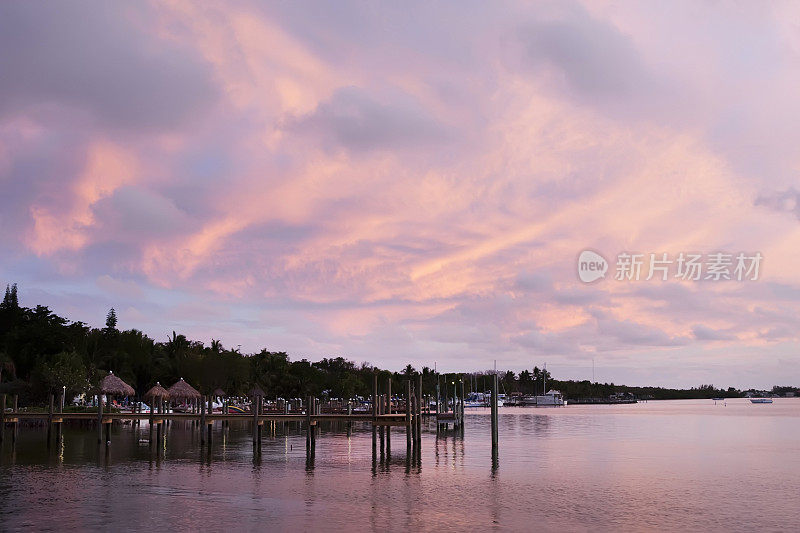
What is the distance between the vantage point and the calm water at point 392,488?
26828mm

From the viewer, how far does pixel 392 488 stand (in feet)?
113

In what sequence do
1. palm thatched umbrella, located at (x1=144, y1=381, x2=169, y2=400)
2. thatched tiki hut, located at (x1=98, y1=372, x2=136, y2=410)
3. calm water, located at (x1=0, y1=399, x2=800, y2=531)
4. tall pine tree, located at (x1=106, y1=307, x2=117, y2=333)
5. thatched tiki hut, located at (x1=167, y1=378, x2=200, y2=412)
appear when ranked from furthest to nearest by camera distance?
tall pine tree, located at (x1=106, y1=307, x2=117, y2=333) < thatched tiki hut, located at (x1=167, y1=378, x2=200, y2=412) < palm thatched umbrella, located at (x1=144, y1=381, x2=169, y2=400) < thatched tiki hut, located at (x1=98, y1=372, x2=136, y2=410) < calm water, located at (x1=0, y1=399, x2=800, y2=531)

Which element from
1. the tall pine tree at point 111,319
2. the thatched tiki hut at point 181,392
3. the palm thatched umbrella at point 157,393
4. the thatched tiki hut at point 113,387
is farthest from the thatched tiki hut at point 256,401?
the tall pine tree at point 111,319

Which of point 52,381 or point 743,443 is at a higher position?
point 52,381

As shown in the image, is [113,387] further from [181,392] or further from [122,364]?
[122,364]

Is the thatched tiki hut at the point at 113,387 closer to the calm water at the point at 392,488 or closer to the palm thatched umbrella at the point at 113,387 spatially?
the palm thatched umbrella at the point at 113,387

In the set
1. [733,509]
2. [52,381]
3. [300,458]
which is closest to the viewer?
[733,509]

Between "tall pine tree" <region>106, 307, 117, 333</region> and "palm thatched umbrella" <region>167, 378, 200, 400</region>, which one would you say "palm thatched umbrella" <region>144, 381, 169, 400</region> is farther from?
"tall pine tree" <region>106, 307, 117, 333</region>

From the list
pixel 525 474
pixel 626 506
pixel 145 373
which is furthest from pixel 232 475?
pixel 145 373

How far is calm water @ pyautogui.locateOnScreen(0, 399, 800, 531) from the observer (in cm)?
2683

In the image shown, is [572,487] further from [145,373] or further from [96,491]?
[145,373]

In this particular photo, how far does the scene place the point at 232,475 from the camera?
126ft

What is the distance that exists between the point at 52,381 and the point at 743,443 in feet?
229

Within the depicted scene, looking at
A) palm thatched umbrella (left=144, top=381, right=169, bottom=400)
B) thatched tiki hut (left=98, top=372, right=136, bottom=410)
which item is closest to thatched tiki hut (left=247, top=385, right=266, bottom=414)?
palm thatched umbrella (left=144, top=381, right=169, bottom=400)
